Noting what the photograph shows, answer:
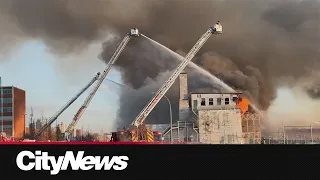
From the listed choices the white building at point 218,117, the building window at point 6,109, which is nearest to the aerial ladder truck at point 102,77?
the building window at point 6,109

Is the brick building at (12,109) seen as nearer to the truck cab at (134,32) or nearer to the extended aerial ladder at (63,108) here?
the extended aerial ladder at (63,108)

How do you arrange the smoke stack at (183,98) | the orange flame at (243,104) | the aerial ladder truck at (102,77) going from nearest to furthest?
the aerial ladder truck at (102,77) < the smoke stack at (183,98) < the orange flame at (243,104)

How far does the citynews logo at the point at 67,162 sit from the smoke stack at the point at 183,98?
95cm

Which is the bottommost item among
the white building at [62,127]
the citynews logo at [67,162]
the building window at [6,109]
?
the citynews logo at [67,162]

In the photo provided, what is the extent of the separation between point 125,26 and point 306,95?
1.92 m

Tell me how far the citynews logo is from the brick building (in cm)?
61

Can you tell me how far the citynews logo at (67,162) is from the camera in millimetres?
3904

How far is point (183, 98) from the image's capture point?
16.0ft

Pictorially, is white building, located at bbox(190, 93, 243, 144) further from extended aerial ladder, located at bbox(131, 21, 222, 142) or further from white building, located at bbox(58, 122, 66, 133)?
white building, located at bbox(58, 122, 66, 133)

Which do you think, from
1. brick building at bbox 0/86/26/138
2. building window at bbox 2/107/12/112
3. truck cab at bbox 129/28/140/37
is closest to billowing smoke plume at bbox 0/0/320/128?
truck cab at bbox 129/28/140/37

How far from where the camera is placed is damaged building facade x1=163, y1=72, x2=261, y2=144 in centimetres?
455

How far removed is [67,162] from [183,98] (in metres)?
1.43

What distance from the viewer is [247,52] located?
505 centimetres

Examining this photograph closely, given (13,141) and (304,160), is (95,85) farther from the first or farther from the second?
(304,160)
